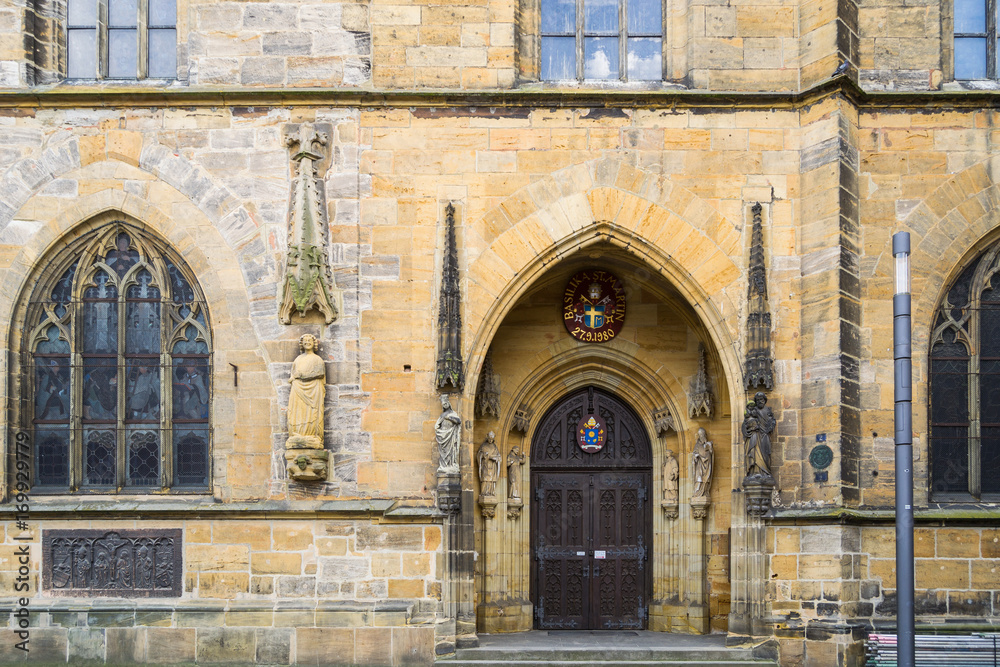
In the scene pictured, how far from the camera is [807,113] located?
12.3m

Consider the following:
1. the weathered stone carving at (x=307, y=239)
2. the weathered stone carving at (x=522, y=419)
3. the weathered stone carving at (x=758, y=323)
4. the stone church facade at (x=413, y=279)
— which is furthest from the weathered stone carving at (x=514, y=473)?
the weathered stone carving at (x=758, y=323)

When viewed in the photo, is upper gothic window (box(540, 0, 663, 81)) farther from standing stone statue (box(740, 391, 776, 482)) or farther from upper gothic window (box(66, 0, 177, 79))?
upper gothic window (box(66, 0, 177, 79))

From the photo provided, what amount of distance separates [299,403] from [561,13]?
528cm

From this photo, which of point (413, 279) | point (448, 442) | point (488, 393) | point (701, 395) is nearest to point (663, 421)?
point (701, 395)

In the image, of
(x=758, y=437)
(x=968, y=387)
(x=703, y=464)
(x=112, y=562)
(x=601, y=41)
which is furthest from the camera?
(x=703, y=464)

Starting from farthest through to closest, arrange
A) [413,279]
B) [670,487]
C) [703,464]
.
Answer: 1. [670,487]
2. [703,464]
3. [413,279]

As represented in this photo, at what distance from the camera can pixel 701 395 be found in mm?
13383

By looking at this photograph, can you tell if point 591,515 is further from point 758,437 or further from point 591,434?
point 758,437

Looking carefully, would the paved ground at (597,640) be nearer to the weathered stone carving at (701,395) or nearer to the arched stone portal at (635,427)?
the arched stone portal at (635,427)

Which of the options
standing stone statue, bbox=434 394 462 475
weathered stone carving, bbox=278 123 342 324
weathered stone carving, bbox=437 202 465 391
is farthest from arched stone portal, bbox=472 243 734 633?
weathered stone carving, bbox=278 123 342 324

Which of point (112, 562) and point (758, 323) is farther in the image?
point (112, 562)

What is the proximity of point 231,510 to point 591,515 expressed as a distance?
4.37 m

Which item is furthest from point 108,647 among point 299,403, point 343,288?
point 343,288

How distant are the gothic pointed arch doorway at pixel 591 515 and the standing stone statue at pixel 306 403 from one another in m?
3.13
